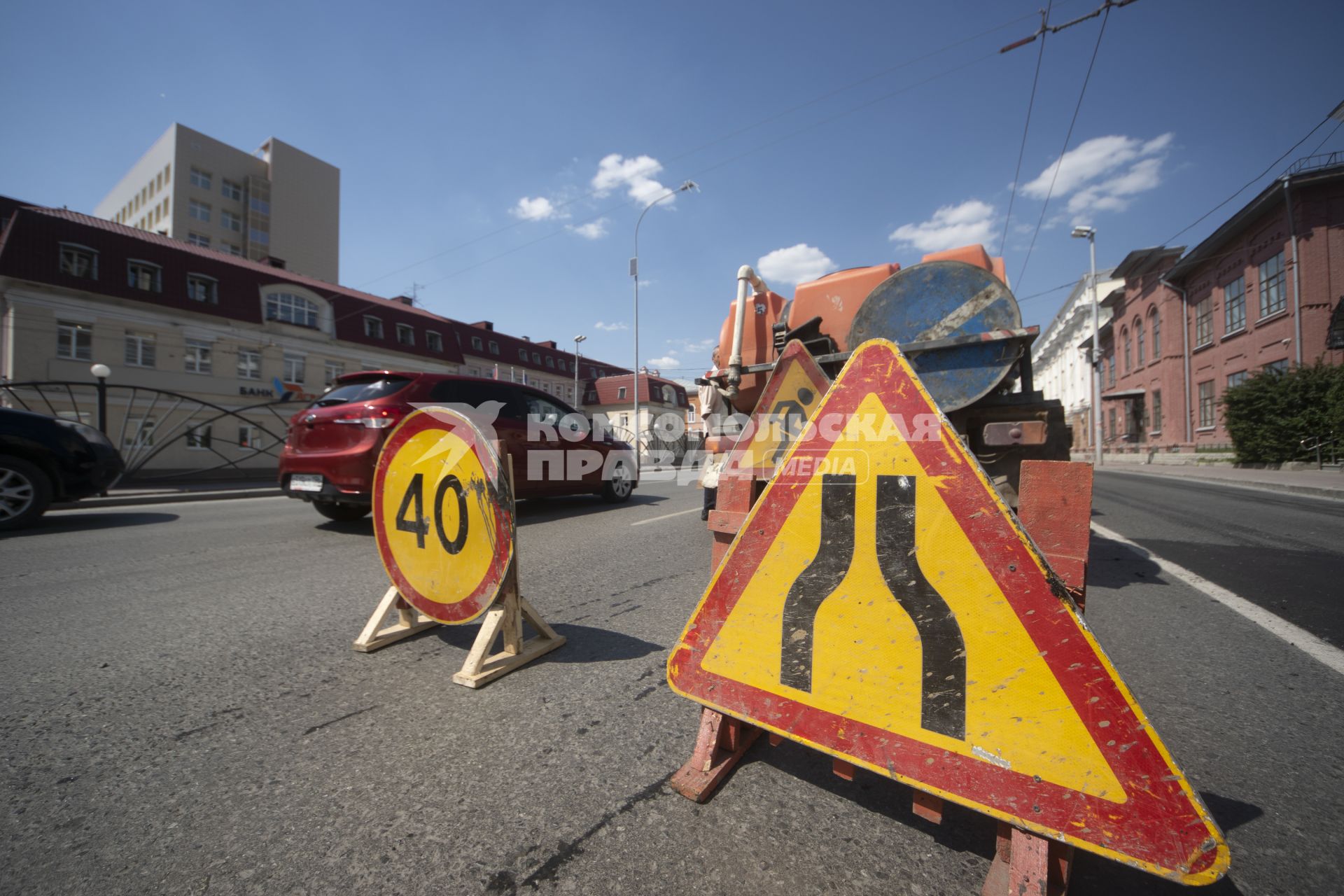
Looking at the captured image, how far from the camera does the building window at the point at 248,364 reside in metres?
Result: 24.4

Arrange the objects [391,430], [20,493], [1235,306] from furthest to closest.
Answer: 1. [1235,306]
2. [20,493]
3. [391,430]

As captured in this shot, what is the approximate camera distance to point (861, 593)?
1.39 metres

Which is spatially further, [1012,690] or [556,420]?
[556,420]

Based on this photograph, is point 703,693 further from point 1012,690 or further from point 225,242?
point 225,242

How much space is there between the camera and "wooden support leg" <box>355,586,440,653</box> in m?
2.58

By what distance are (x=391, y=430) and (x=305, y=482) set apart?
1868 millimetres

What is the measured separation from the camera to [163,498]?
28.3 ft

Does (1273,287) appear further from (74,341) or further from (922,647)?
(74,341)

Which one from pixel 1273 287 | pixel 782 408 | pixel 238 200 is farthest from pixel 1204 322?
pixel 238 200

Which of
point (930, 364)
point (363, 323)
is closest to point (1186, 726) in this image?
point (930, 364)

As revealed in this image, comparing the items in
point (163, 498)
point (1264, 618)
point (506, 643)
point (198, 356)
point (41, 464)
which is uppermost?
point (198, 356)

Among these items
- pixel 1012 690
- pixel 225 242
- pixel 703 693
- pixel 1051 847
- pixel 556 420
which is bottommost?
pixel 1051 847

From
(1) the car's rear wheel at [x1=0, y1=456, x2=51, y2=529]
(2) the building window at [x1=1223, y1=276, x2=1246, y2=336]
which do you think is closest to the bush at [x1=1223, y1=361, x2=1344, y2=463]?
(2) the building window at [x1=1223, y1=276, x2=1246, y2=336]

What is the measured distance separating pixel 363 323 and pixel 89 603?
98.0 ft
